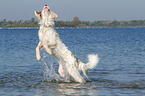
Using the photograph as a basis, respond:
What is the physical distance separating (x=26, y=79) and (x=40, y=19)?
3.74 metres

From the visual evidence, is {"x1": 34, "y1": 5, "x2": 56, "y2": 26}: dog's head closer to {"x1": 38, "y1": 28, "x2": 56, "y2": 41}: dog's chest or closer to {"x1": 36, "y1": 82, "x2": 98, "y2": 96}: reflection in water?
{"x1": 38, "y1": 28, "x2": 56, "y2": 41}: dog's chest

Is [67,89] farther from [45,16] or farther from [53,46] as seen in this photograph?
[45,16]

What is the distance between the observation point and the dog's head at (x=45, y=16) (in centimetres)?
1274

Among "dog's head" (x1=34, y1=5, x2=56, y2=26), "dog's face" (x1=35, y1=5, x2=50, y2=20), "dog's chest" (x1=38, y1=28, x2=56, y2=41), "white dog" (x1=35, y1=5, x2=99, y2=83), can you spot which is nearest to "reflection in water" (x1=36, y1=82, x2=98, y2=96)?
"white dog" (x1=35, y1=5, x2=99, y2=83)

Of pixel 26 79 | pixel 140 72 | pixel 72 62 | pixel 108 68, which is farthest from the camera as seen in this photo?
pixel 108 68

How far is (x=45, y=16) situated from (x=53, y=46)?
1.24 m

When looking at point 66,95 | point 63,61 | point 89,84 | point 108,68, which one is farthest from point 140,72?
point 66,95

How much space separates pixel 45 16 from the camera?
12789 mm

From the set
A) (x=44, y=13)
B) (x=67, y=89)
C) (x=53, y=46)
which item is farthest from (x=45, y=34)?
(x=67, y=89)

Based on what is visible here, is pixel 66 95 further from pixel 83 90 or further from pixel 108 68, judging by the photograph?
pixel 108 68

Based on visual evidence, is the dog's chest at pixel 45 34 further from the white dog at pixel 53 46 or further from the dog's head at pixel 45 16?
the dog's head at pixel 45 16

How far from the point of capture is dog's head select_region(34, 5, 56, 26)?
12.7 meters

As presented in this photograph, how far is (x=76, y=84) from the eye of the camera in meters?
13.4

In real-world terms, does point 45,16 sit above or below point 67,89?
above
